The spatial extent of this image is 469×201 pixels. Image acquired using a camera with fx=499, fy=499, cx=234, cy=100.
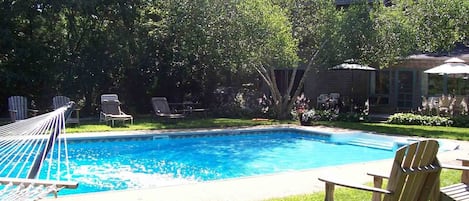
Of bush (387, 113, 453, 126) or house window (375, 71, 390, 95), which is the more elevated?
house window (375, 71, 390, 95)

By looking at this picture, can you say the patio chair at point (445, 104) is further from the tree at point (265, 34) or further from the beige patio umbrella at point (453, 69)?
the tree at point (265, 34)

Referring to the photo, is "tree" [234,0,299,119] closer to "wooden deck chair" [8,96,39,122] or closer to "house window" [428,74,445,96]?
"house window" [428,74,445,96]

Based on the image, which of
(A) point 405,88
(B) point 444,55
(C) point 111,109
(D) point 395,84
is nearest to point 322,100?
(D) point 395,84

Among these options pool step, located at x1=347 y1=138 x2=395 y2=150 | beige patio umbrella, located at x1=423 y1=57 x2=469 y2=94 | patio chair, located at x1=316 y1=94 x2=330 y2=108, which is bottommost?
pool step, located at x1=347 y1=138 x2=395 y2=150

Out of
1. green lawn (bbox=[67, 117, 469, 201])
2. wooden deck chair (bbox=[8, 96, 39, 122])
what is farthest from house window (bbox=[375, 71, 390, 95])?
wooden deck chair (bbox=[8, 96, 39, 122])

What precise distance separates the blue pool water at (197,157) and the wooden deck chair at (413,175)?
233 inches

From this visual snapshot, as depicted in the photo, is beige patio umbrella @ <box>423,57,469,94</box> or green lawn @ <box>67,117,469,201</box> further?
beige patio umbrella @ <box>423,57,469,94</box>

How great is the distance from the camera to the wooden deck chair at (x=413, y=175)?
13.6ft

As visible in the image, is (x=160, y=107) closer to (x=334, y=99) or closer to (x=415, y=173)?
(x=334, y=99)

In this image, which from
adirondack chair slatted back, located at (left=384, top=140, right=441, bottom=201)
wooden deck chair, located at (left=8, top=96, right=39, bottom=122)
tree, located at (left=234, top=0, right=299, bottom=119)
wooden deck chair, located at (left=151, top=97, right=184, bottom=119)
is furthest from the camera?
wooden deck chair, located at (left=151, top=97, right=184, bottom=119)

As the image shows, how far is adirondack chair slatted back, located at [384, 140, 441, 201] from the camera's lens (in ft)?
13.5

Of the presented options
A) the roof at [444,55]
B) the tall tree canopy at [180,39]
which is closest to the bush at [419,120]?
the tall tree canopy at [180,39]

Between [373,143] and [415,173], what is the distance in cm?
1030

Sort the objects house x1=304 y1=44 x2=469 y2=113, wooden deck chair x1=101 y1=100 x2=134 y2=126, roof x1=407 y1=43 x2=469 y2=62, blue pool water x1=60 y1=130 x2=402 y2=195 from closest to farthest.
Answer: blue pool water x1=60 y1=130 x2=402 y2=195
wooden deck chair x1=101 y1=100 x2=134 y2=126
roof x1=407 y1=43 x2=469 y2=62
house x1=304 y1=44 x2=469 y2=113
